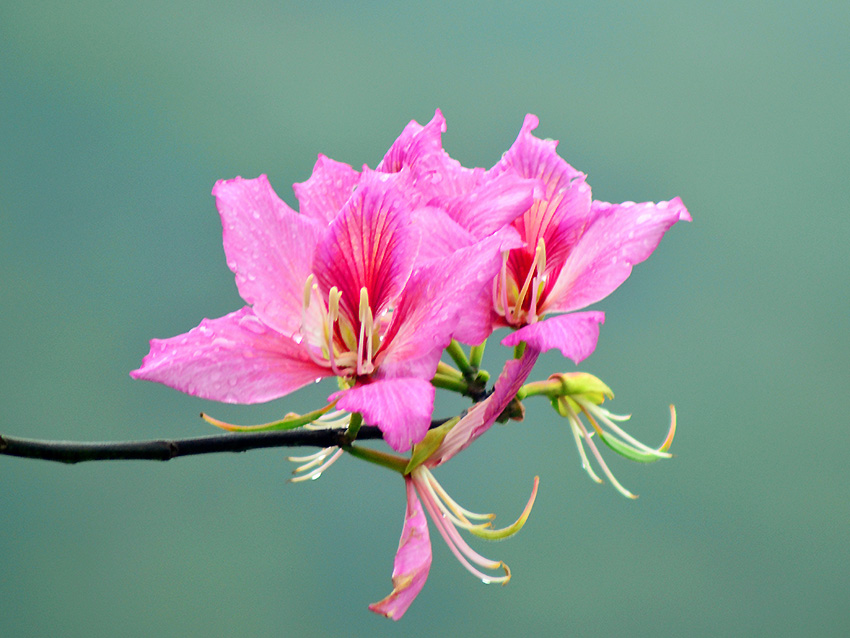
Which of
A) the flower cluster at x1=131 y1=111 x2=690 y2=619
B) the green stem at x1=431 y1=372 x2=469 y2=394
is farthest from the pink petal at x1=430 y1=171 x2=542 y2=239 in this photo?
the green stem at x1=431 y1=372 x2=469 y2=394

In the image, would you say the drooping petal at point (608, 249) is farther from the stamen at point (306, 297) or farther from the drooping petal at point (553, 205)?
the stamen at point (306, 297)

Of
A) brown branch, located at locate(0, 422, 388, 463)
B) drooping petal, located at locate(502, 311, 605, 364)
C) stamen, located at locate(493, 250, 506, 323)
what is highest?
stamen, located at locate(493, 250, 506, 323)

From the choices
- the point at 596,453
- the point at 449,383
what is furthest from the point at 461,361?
the point at 596,453

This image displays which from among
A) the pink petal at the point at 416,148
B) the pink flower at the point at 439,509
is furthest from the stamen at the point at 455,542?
the pink petal at the point at 416,148

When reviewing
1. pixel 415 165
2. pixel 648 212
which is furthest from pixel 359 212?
pixel 648 212

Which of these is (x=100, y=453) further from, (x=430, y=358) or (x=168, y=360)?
(x=430, y=358)

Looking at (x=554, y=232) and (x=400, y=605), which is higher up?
(x=554, y=232)

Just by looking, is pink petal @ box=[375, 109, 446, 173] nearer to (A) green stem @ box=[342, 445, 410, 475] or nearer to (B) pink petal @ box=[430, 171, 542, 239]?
(B) pink petal @ box=[430, 171, 542, 239]
